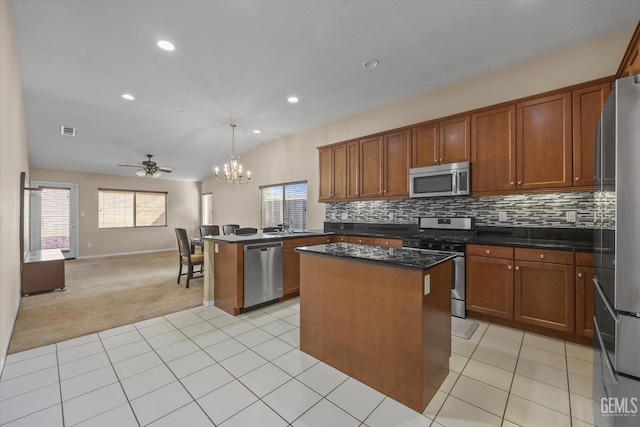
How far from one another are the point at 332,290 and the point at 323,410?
777mm

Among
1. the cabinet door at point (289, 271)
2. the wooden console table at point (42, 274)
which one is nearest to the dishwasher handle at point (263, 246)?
the cabinet door at point (289, 271)

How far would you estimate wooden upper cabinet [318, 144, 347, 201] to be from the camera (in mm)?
4680

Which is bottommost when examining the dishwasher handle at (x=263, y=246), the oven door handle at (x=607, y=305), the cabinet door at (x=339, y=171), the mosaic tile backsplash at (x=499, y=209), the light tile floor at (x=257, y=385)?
the light tile floor at (x=257, y=385)

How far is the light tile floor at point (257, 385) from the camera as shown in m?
1.61

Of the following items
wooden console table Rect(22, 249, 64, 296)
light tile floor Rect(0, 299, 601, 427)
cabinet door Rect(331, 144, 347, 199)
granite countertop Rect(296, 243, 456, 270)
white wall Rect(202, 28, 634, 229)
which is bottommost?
light tile floor Rect(0, 299, 601, 427)

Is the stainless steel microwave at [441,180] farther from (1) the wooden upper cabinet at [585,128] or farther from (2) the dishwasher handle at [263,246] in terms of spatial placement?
(2) the dishwasher handle at [263,246]

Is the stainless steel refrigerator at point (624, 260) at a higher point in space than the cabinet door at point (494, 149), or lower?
lower

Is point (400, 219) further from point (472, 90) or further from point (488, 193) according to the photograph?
point (472, 90)

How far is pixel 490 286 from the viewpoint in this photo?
2.88 meters

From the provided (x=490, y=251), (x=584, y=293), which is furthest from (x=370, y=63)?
(x=584, y=293)

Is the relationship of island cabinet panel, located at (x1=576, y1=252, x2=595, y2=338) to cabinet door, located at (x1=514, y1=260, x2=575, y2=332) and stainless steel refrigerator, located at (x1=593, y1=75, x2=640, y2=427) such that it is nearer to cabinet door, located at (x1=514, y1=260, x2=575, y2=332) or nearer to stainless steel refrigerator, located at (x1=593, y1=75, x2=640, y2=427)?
cabinet door, located at (x1=514, y1=260, x2=575, y2=332)

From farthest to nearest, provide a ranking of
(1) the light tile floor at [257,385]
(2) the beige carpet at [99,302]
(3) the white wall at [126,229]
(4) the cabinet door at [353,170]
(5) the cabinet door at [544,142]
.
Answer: (3) the white wall at [126,229] → (4) the cabinet door at [353,170] → (2) the beige carpet at [99,302] → (5) the cabinet door at [544,142] → (1) the light tile floor at [257,385]

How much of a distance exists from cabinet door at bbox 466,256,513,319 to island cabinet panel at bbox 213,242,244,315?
265 cm

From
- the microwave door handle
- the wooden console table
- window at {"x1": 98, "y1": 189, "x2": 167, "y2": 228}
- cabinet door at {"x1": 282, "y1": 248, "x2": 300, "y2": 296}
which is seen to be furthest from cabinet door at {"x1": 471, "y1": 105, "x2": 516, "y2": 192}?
window at {"x1": 98, "y1": 189, "x2": 167, "y2": 228}
